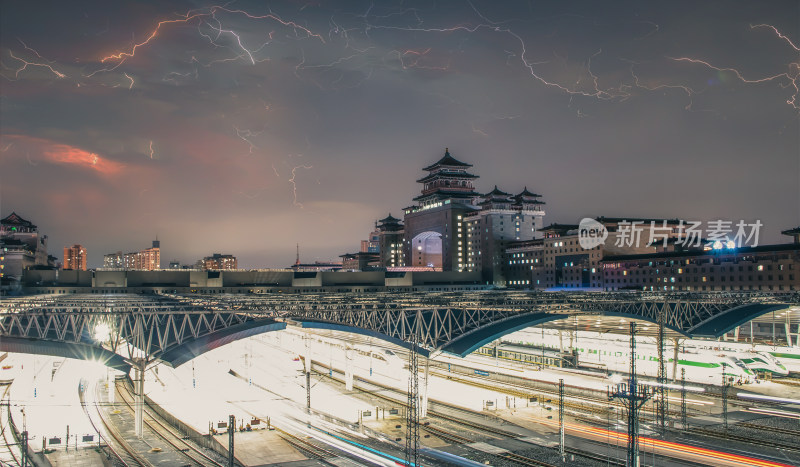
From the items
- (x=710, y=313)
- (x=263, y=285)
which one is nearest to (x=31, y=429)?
(x=710, y=313)

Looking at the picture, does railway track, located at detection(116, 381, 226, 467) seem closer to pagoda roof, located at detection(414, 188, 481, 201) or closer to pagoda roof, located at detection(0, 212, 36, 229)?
pagoda roof, located at detection(414, 188, 481, 201)

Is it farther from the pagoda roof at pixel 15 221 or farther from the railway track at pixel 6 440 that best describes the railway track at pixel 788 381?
the pagoda roof at pixel 15 221

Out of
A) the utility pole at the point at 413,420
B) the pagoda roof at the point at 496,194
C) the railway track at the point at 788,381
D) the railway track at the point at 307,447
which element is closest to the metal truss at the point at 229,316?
the railway track at the point at 307,447

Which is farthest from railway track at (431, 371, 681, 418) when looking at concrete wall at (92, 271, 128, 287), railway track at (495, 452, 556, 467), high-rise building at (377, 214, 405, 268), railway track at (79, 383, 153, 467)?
high-rise building at (377, 214, 405, 268)

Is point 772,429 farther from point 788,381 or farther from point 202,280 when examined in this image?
point 202,280

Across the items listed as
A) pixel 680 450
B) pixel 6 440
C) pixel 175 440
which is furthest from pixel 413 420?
pixel 6 440

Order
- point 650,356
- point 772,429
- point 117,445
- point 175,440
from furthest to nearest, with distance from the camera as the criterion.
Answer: point 650,356 < point 772,429 < point 175,440 < point 117,445

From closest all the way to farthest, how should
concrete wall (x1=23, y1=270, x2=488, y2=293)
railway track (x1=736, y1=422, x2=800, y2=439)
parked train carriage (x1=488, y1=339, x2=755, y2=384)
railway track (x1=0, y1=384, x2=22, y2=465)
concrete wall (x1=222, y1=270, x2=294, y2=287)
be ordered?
railway track (x1=0, y1=384, x2=22, y2=465), railway track (x1=736, y1=422, x2=800, y2=439), parked train carriage (x1=488, y1=339, x2=755, y2=384), concrete wall (x1=23, y1=270, x2=488, y2=293), concrete wall (x1=222, y1=270, x2=294, y2=287)

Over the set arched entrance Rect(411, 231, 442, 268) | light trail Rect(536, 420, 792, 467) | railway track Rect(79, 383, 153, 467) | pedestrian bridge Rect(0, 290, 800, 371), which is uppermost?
arched entrance Rect(411, 231, 442, 268)
